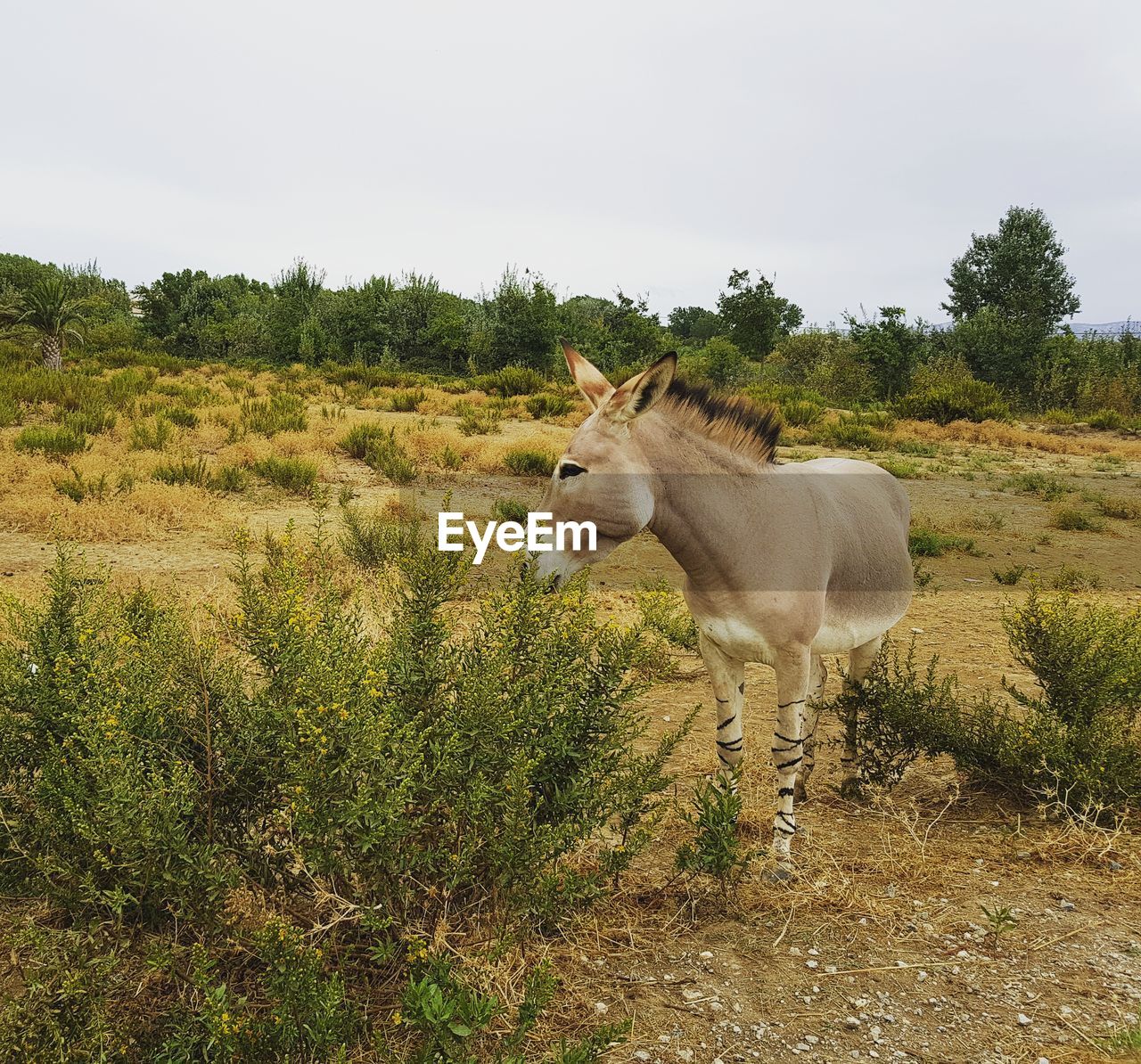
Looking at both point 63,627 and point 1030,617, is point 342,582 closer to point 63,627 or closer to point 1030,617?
point 63,627

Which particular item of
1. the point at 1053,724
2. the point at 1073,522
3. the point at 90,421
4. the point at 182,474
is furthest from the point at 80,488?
the point at 1073,522

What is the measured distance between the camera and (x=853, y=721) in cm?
497

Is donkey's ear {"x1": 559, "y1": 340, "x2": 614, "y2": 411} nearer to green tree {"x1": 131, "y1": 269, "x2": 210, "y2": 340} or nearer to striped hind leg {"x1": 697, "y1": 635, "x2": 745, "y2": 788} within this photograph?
striped hind leg {"x1": 697, "y1": 635, "x2": 745, "y2": 788}

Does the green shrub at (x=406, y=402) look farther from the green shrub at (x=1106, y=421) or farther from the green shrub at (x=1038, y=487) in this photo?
the green shrub at (x=1106, y=421)

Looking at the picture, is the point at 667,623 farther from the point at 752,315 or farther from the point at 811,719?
the point at 752,315

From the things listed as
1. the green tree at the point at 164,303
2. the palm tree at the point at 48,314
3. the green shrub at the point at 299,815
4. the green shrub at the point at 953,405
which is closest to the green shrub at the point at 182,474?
the green shrub at the point at 299,815

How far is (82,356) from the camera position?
29.4 meters

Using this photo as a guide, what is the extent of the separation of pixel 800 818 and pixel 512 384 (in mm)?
22976

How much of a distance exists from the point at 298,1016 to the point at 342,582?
6.47 m

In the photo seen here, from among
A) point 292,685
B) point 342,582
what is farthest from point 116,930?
point 342,582

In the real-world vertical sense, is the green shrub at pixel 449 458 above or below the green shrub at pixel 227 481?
above

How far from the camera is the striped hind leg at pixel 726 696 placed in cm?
396

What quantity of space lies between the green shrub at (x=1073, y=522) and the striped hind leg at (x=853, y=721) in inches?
400

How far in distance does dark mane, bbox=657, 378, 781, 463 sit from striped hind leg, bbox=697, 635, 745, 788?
100 cm
